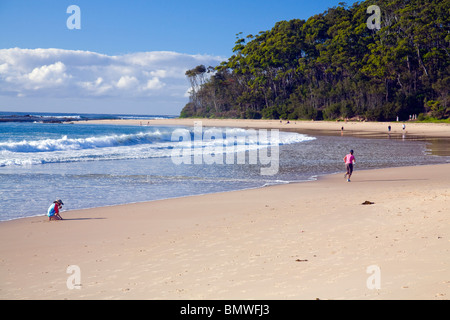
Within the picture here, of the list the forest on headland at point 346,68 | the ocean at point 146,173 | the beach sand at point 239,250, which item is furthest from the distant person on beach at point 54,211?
the forest on headland at point 346,68

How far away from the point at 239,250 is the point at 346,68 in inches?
3211

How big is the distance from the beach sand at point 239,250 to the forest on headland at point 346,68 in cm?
6217

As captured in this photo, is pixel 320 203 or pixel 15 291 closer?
pixel 15 291

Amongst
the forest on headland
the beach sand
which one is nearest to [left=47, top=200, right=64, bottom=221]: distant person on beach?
the beach sand

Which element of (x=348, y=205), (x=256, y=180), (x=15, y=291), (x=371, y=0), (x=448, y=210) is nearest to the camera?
(x=15, y=291)

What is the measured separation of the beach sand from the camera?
5312 mm

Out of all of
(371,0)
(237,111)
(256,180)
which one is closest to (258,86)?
(237,111)

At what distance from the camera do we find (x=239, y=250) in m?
6.97

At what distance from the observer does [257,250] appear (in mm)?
6941

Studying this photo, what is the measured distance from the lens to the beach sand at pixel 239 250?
5.31 m

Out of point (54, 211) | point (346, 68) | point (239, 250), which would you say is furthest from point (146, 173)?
point (346, 68)

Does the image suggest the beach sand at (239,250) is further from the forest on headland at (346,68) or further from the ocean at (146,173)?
the forest on headland at (346,68)
